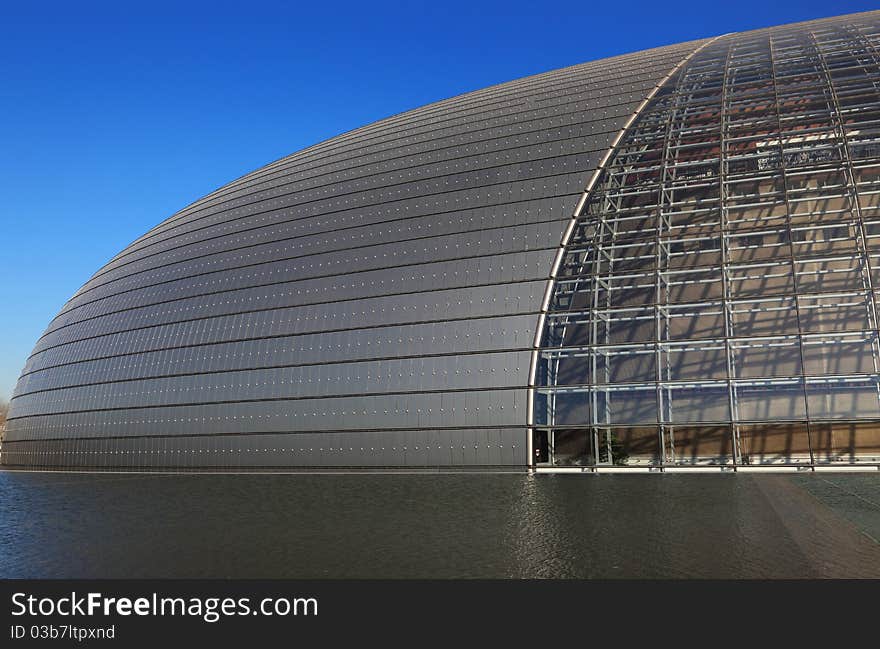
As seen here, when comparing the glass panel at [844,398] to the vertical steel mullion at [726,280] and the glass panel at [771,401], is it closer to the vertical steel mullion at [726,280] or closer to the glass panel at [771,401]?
the glass panel at [771,401]

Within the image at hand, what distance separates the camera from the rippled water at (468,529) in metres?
7.56

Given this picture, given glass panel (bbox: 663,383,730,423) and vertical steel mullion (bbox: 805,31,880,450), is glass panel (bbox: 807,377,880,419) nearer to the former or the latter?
vertical steel mullion (bbox: 805,31,880,450)

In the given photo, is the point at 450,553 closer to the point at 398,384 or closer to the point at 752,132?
the point at 398,384

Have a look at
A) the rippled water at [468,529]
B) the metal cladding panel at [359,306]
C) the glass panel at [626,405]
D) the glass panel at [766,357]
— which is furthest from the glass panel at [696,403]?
the metal cladding panel at [359,306]

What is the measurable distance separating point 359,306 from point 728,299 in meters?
10.6

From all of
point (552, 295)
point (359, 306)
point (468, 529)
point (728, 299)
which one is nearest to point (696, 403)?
point (728, 299)

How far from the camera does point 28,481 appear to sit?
886 inches

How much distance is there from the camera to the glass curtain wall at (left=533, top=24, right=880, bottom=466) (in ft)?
54.2

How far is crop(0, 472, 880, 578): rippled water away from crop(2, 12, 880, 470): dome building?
200 cm

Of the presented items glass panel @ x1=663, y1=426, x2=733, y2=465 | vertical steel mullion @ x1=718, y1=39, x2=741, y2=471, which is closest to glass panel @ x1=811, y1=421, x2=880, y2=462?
vertical steel mullion @ x1=718, y1=39, x2=741, y2=471

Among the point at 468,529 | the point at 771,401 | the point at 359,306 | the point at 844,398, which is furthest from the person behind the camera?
the point at 359,306

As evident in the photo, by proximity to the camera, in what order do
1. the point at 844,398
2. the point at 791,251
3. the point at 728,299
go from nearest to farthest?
the point at 844,398
the point at 728,299
the point at 791,251

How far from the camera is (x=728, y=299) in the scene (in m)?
17.3

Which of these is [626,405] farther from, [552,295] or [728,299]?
[728,299]
